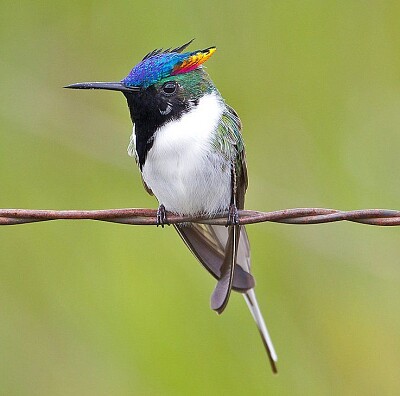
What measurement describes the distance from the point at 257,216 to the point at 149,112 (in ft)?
3.20

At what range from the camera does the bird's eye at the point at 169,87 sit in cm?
426

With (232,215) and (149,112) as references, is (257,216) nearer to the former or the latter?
(232,215)

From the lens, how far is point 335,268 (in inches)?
237

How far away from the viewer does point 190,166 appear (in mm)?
4188

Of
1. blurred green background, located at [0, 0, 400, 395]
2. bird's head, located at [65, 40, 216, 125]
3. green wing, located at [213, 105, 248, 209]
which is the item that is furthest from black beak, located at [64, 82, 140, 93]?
blurred green background, located at [0, 0, 400, 395]

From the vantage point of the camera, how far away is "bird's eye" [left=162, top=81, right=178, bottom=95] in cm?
426

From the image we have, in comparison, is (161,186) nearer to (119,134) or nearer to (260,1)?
(119,134)

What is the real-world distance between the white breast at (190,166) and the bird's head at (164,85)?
0.16ft

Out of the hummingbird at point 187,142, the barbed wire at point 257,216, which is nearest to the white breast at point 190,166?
the hummingbird at point 187,142

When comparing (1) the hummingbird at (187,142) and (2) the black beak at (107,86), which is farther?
(1) the hummingbird at (187,142)

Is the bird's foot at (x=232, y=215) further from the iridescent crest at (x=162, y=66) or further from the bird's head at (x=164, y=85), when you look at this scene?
the iridescent crest at (x=162, y=66)

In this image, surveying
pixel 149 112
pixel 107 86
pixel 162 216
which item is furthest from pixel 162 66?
pixel 162 216

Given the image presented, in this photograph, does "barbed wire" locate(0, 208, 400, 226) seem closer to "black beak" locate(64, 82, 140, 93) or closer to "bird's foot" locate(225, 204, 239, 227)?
"bird's foot" locate(225, 204, 239, 227)

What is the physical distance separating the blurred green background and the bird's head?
171 cm
